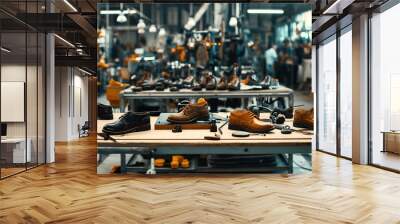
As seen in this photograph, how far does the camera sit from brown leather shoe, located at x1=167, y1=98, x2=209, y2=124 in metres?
4.79

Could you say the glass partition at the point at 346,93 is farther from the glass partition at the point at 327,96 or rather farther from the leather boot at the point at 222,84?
the leather boot at the point at 222,84

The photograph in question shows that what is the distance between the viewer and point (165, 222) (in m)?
2.93

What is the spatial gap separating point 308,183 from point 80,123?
11681 mm

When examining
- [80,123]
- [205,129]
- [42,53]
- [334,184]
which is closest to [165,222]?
[205,129]

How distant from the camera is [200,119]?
4.81m

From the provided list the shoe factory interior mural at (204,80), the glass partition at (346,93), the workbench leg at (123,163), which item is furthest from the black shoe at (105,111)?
the glass partition at (346,93)

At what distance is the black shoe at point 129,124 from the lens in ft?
15.6

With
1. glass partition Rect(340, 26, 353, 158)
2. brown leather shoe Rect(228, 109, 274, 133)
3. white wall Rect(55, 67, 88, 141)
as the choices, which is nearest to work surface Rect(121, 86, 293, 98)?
brown leather shoe Rect(228, 109, 274, 133)

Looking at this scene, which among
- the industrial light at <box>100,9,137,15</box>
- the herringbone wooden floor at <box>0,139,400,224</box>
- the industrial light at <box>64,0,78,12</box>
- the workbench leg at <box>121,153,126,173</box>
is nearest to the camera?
the herringbone wooden floor at <box>0,139,400,224</box>

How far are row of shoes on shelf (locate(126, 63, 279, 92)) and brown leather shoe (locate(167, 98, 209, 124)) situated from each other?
0.23 m

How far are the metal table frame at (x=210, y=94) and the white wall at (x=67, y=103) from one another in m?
8.70

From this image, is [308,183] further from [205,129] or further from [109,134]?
[109,134]

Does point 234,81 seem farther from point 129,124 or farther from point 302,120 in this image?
point 129,124

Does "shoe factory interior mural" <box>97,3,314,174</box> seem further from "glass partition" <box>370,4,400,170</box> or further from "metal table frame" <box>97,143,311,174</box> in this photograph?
"glass partition" <box>370,4,400,170</box>
